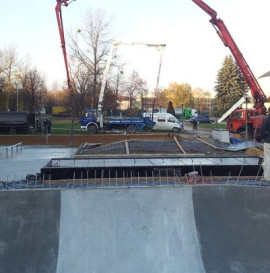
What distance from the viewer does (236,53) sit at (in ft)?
80.7

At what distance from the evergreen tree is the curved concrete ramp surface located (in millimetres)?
66474

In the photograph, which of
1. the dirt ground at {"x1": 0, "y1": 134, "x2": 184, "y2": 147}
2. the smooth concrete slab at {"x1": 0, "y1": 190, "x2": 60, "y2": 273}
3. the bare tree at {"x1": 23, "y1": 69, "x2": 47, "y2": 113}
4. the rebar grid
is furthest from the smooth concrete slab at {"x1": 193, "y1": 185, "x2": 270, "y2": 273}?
the bare tree at {"x1": 23, "y1": 69, "x2": 47, "y2": 113}

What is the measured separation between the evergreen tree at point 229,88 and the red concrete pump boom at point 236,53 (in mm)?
44094

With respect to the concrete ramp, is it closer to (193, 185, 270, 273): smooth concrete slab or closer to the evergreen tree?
(193, 185, 270, 273): smooth concrete slab

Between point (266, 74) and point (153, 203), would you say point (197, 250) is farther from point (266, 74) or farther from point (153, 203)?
→ point (266, 74)

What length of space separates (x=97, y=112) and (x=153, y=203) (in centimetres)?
2605

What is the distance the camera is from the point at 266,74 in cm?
8838

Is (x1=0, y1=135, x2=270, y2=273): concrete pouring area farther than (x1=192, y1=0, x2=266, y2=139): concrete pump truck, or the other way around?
(x1=192, y1=0, x2=266, y2=139): concrete pump truck

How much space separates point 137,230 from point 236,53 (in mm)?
22634

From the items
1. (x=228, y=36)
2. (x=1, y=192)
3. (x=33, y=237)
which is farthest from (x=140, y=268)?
(x=228, y=36)

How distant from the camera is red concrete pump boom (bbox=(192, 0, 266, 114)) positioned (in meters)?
23.9

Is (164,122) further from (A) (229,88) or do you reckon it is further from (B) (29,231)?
(A) (229,88)

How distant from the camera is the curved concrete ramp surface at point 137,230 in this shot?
12.8ft

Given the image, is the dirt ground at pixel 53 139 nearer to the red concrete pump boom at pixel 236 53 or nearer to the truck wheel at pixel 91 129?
the truck wheel at pixel 91 129
